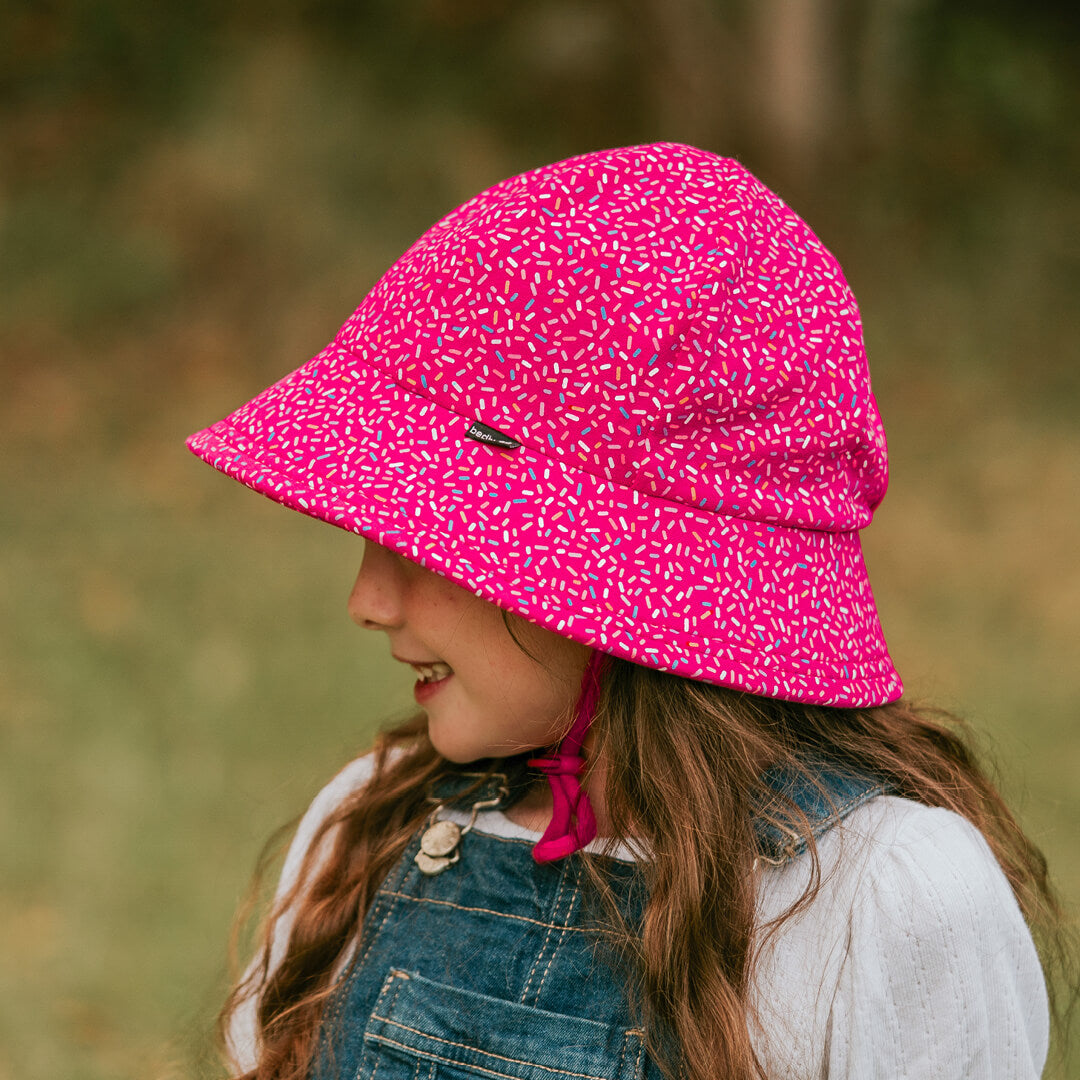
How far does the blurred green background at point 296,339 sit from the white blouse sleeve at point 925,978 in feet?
3.19

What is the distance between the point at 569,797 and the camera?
837mm

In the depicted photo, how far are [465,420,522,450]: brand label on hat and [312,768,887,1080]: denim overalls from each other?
0.31m

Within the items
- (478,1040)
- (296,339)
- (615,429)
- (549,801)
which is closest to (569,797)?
(549,801)

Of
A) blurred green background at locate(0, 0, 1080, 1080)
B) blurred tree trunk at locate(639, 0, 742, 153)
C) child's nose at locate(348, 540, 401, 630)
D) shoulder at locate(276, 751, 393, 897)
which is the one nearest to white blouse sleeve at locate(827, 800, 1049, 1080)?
child's nose at locate(348, 540, 401, 630)

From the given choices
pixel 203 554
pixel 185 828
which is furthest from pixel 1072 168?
pixel 185 828

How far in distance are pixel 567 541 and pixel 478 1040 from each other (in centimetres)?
38

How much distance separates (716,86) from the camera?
5.53ft

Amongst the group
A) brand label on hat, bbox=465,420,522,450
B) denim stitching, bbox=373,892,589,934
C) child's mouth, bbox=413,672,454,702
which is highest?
brand label on hat, bbox=465,420,522,450

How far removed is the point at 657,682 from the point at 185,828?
1.20 m

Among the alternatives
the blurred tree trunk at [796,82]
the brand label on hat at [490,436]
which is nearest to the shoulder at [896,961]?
the brand label on hat at [490,436]

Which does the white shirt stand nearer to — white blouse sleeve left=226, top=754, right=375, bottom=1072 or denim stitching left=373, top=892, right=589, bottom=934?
denim stitching left=373, top=892, right=589, bottom=934

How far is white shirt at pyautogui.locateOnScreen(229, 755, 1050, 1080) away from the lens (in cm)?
74

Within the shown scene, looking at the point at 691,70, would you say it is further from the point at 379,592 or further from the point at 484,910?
the point at 484,910

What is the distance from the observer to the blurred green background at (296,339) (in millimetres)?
1685
